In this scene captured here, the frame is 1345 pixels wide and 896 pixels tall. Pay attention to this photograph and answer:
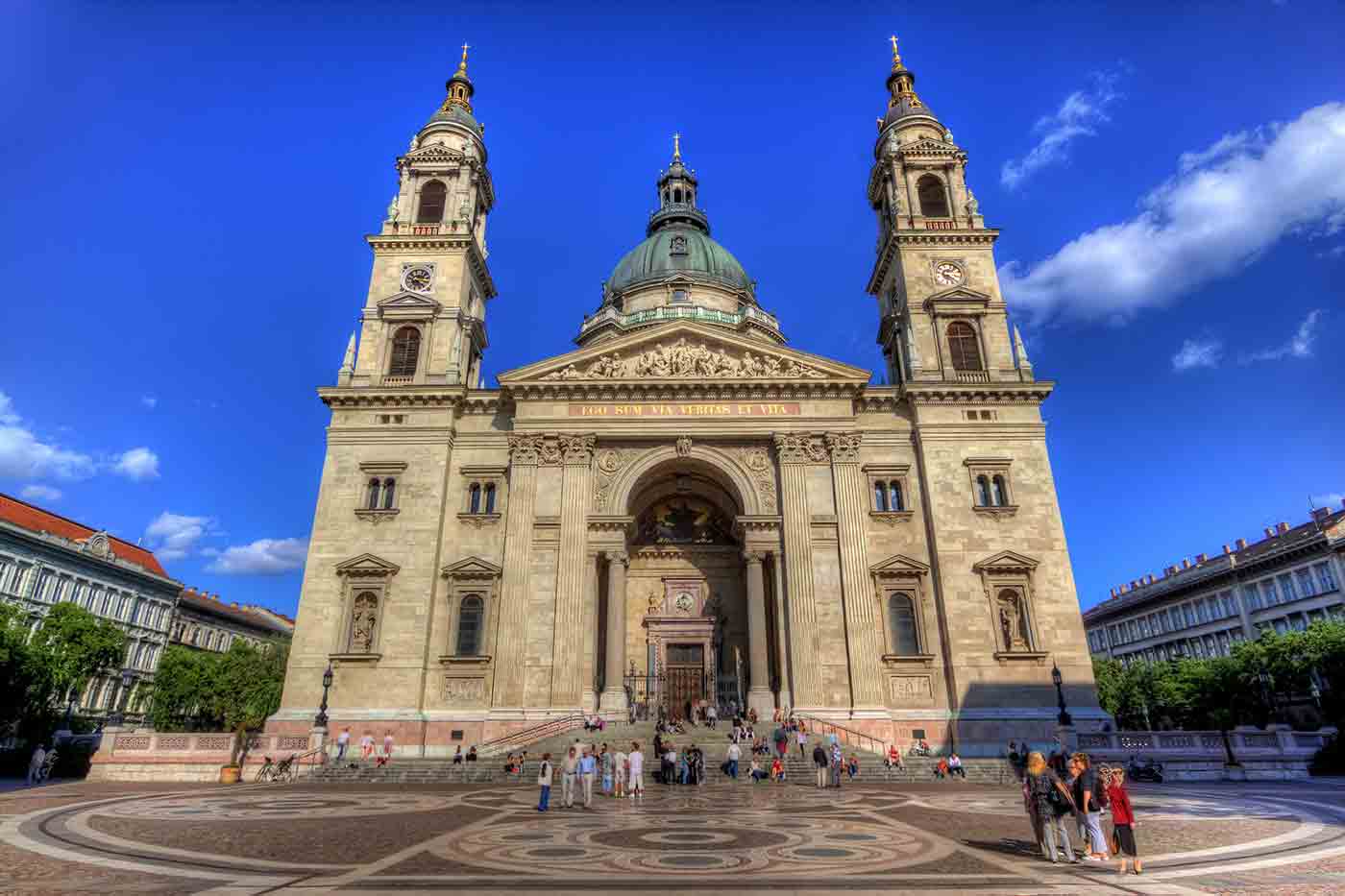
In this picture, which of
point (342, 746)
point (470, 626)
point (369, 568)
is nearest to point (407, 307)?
point (369, 568)

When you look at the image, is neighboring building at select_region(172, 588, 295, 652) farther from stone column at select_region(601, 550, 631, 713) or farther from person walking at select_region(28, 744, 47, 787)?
stone column at select_region(601, 550, 631, 713)

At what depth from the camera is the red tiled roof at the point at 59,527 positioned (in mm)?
53625

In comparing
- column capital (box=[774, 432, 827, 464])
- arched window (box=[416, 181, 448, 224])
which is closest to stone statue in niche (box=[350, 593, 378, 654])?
A: column capital (box=[774, 432, 827, 464])

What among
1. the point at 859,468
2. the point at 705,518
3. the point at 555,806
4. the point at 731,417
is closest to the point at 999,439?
the point at 859,468

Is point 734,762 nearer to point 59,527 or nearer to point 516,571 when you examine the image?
point 516,571

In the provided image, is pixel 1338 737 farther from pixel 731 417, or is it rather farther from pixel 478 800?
pixel 478 800

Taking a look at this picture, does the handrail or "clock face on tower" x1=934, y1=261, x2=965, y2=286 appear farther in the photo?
"clock face on tower" x1=934, y1=261, x2=965, y2=286

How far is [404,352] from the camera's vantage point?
39.6 meters

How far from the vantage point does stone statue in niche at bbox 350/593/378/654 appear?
33.2 metres

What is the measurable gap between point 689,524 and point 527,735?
1579 centimetres

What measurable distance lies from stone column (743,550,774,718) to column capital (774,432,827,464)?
15.8 ft

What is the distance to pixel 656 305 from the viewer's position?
53.2 meters

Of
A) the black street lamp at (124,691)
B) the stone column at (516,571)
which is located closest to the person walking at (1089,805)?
the stone column at (516,571)

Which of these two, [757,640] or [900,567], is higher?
[900,567]
